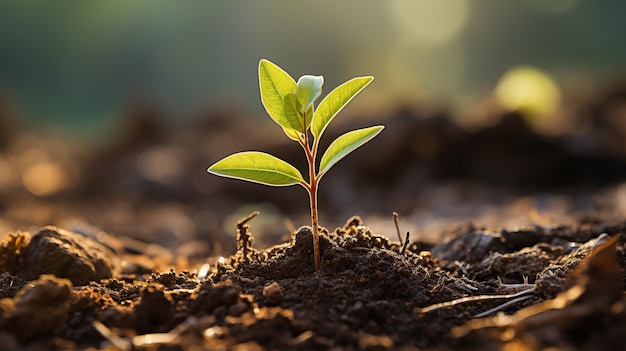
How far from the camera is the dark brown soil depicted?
60.9 inches

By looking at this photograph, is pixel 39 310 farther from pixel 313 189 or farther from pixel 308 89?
pixel 308 89

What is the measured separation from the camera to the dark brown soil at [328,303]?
155 centimetres

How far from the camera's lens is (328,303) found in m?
1.84

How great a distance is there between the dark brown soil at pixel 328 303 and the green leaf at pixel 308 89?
0.50 metres

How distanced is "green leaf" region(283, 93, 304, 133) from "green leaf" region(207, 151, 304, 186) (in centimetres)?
13

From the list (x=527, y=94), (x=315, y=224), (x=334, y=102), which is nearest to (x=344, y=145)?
(x=334, y=102)

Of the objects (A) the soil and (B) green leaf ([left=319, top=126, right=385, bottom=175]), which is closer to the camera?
(A) the soil

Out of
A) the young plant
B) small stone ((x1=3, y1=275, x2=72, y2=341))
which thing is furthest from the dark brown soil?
the young plant

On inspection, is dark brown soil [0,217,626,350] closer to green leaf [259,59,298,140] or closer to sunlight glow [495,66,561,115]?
green leaf [259,59,298,140]

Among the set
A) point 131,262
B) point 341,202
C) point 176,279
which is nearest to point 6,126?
point 341,202

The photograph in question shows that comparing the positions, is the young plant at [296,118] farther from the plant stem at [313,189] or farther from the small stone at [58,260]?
the small stone at [58,260]

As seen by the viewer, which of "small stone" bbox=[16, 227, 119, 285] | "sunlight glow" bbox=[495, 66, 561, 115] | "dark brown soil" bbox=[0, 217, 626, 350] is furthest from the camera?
"sunlight glow" bbox=[495, 66, 561, 115]

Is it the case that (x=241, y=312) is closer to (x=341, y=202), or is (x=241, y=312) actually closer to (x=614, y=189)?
(x=614, y=189)

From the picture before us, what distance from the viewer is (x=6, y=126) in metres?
14.8
